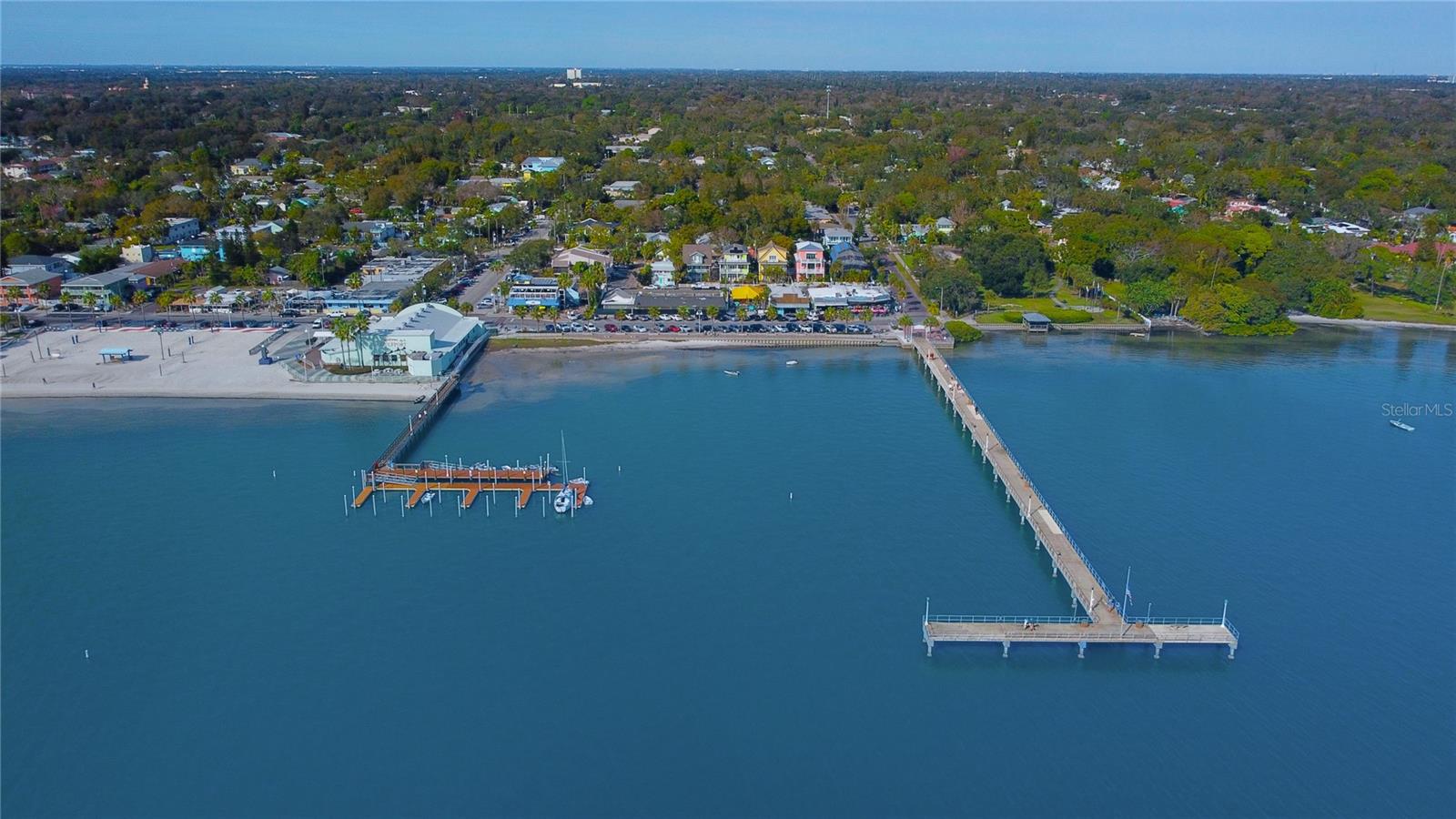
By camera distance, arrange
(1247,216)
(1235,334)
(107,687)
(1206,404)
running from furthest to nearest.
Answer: (1247,216)
(1235,334)
(1206,404)
(107,687)

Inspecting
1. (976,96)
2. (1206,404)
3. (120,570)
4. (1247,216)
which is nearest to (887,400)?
(1206,404)

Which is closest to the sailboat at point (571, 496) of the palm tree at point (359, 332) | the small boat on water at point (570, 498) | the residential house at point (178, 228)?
the small boat on water at point (570, 498)

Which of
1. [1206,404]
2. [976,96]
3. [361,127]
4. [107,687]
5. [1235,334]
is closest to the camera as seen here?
[107,687]

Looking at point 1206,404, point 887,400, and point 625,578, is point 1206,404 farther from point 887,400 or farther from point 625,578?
point 625,578

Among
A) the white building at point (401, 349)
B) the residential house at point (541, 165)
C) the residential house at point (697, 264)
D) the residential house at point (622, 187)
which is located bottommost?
the white building at point (401, 349)

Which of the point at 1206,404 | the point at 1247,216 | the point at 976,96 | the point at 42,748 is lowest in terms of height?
the point at 42,748

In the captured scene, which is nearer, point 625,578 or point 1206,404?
point 625,578

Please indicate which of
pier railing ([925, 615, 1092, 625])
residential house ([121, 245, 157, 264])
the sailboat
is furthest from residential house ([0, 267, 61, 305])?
pier railing ([925, 615, 1092, 625])

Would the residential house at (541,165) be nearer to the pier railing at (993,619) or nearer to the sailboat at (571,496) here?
the sailboat at (571,496)
